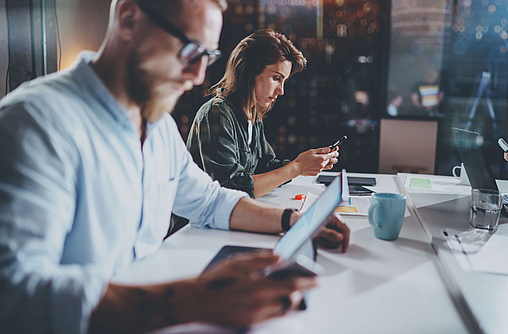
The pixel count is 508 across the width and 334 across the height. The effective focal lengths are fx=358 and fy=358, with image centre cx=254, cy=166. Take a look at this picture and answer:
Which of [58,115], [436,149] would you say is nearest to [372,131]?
[436,149]

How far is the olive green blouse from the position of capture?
4.88 feet

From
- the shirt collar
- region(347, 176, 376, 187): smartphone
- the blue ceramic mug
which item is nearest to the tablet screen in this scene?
the blue ceramic mug

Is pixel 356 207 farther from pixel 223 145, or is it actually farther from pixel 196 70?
pixel 196 70

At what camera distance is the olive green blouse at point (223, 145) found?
149 centimetres

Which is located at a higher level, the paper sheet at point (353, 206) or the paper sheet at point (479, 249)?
the paper sheet at point (479, 249)

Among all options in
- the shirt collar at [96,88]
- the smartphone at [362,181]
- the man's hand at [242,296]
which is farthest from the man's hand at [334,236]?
the smartphone at [362,181]

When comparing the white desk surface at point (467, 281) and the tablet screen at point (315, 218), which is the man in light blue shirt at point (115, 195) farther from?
the white desk surface at point (467, 281)

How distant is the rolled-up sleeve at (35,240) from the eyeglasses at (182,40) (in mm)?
298

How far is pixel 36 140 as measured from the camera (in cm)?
56

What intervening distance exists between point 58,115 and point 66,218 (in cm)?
18

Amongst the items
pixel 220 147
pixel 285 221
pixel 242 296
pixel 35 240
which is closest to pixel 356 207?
→ pixel 285 221

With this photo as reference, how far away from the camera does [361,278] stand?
777 mm

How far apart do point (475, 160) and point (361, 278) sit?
79cm

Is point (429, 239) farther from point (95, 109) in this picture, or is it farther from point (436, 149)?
point (436, 149)
